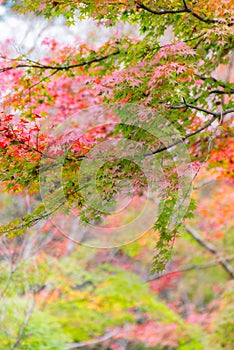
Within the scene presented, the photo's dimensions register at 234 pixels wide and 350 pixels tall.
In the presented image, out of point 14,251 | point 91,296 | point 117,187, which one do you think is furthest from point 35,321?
point 117,187

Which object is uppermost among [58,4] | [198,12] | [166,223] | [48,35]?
[48,35]

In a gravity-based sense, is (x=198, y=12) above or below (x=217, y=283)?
below

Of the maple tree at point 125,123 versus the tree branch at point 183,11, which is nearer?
the maple tree at point 125,123

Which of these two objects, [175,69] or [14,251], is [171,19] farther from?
[14,251]

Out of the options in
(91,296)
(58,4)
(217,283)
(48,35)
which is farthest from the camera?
(217,283)

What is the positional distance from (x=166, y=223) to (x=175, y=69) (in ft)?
3.14

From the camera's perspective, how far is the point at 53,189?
3.42 metres

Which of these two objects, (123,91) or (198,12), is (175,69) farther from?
(198,12)

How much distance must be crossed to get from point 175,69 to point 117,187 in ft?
2.65

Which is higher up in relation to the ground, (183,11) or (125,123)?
(183,11)

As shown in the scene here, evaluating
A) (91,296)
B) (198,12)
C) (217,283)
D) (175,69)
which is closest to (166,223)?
(175,69)

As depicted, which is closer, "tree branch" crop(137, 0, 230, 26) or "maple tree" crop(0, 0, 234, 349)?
"maple tree" crop(0, 0, 234, 349)

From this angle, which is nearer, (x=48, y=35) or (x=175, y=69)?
(x=175, y=69)

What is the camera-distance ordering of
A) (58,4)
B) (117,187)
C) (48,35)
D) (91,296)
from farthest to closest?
1. (91,296)
2. (48,35)
3. (58,4)
4. (117,187)
